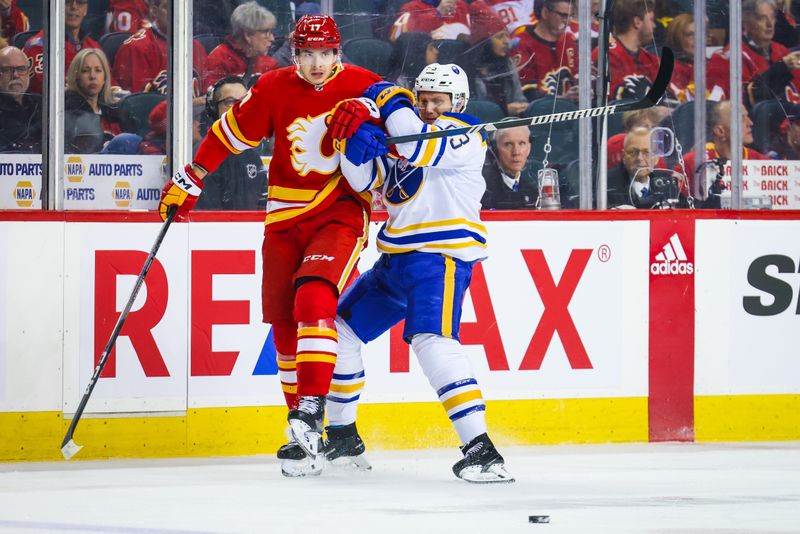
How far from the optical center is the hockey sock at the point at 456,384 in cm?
399

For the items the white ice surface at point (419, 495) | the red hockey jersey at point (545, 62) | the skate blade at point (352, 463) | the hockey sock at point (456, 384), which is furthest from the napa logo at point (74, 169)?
the red hockey jersey at point (545, 62)

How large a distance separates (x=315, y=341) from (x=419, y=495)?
0.52m

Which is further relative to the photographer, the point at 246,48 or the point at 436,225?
the point at 246,48

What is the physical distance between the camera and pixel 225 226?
187 inches

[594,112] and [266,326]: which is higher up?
[594,112]

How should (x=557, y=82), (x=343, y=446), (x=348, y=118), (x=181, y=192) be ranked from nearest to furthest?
(x=348, y=118)
(x=343, y=446)
(x=181, y=192)
(x=557, y=82)

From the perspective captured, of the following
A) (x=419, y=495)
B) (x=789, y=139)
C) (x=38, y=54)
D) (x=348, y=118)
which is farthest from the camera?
(x=789, y=139)

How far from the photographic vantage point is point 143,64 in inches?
198

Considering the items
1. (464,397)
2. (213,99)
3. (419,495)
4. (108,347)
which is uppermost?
(213,99)

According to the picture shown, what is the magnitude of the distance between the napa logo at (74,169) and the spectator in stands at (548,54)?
65.4 inches

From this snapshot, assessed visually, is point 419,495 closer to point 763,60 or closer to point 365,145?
point 365,145

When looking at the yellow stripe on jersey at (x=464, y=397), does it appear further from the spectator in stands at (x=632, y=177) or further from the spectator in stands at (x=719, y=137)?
the spectator in stands at (x=719, y=137)

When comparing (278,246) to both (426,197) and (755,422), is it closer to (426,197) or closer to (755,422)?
(426,197)

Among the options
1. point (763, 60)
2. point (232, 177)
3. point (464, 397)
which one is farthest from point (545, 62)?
point (464, 397)
